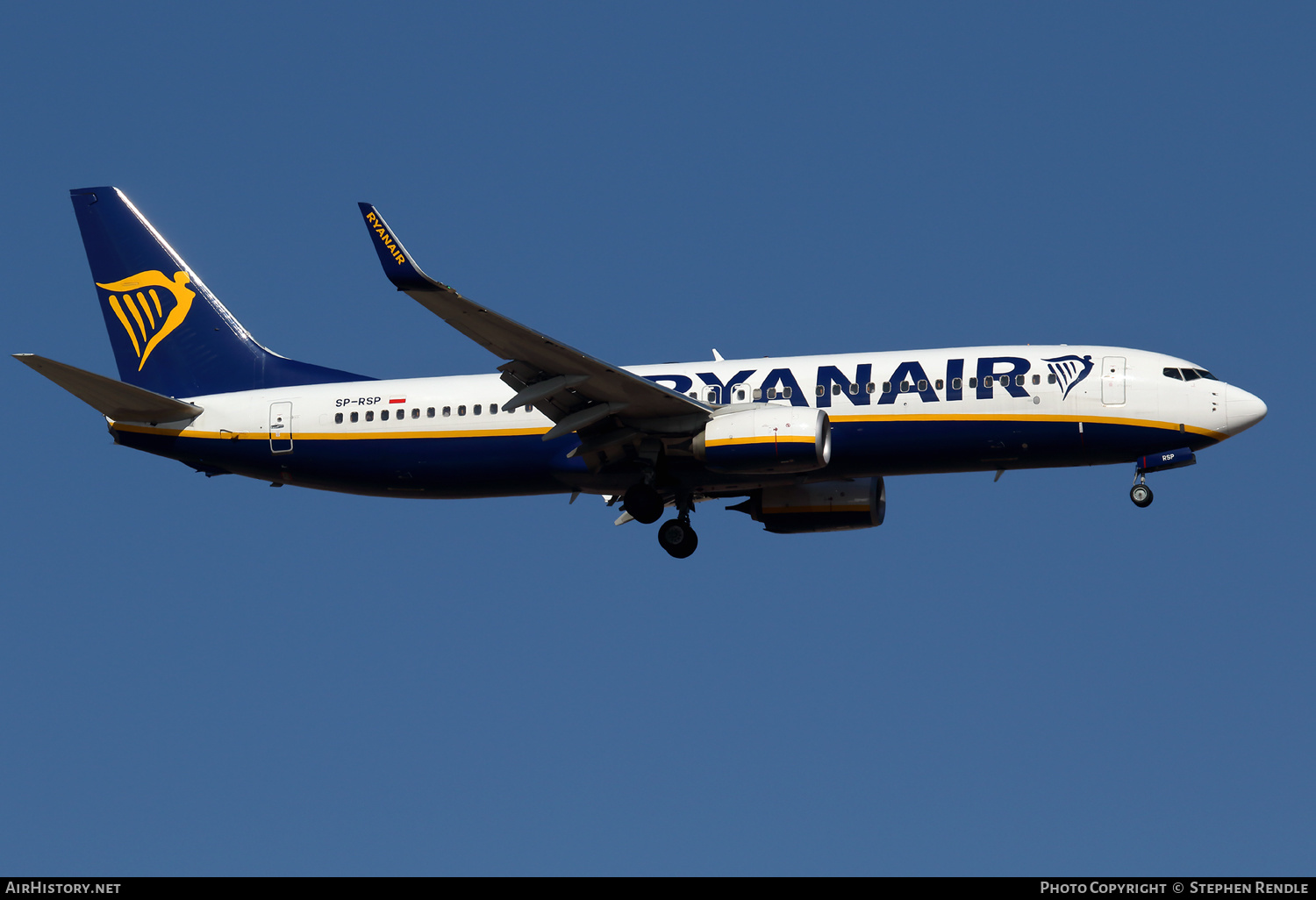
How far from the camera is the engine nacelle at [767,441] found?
36688mm

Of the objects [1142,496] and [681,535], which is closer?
[1142,496]

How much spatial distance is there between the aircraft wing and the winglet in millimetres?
18

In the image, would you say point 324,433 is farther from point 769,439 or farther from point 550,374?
point 769,439

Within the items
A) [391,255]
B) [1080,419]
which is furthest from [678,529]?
[391,255]

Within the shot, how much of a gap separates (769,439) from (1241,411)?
11570mm

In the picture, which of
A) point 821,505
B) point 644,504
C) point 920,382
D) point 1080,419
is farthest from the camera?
point 821,505

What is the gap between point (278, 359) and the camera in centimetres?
4397

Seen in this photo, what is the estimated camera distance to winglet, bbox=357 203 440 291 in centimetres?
3123

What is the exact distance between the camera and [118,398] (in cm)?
4116

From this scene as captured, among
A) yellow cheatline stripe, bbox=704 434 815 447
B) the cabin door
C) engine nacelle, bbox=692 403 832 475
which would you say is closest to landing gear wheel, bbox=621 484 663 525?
engine nacelle, bbox=692 403 832 475

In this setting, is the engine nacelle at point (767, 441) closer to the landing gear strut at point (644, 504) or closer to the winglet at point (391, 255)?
the landing gear strut at point (644, 504)

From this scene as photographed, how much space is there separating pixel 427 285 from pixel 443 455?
9617 mm

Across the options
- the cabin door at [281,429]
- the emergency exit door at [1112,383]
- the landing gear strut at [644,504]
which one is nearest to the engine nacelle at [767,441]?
the landing gear strut at [644,504]

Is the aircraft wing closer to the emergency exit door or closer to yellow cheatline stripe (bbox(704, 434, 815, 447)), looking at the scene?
yellow cheatline stripe (bbox(704, 434, 815, 447))
